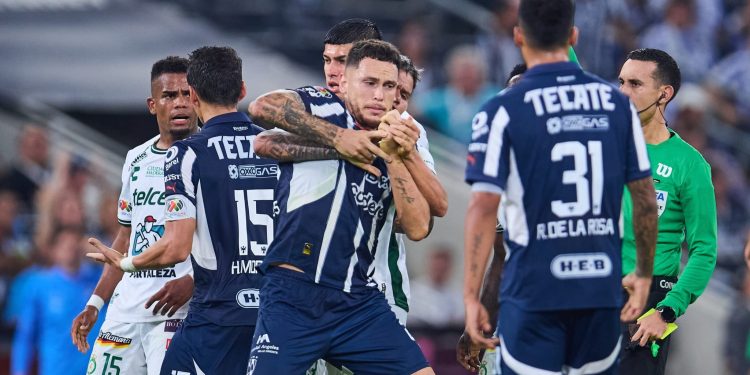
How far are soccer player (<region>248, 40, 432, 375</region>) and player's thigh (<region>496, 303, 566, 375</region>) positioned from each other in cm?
89

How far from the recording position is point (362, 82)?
7.43 metres

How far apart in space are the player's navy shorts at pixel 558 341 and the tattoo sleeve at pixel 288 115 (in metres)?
1.55

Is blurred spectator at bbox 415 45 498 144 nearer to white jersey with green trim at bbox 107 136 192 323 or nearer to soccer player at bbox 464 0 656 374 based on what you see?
white jersey with green trim at bbox 107 136 192 323

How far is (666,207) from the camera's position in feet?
27.1

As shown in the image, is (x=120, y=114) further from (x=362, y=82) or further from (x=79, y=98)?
(x=362, y=82)

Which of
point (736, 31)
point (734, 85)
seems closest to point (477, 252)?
point (734, 85)

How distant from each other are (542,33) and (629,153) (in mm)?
761

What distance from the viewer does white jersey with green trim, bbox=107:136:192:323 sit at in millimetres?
8930

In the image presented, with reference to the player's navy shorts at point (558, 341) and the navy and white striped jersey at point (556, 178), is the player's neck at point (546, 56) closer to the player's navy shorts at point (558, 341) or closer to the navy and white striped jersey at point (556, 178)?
the navy and white striped jersey at point (556, 178)

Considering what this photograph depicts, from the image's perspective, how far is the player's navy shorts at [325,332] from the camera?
283 inches

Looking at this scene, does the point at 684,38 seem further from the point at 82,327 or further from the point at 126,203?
the point at 82,327

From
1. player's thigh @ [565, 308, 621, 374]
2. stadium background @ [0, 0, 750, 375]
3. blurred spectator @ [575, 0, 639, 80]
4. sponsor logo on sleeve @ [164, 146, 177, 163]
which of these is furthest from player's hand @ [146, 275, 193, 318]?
blurred spectator @ [575, 0, 639, 80]

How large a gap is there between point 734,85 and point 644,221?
12538 millimetres

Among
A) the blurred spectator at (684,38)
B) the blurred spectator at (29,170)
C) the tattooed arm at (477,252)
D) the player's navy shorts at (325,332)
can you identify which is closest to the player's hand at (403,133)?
the tattooed arm at (477,252)
